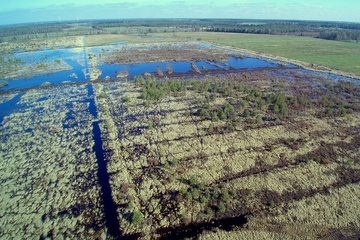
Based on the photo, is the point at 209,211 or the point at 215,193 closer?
the point at 209,211

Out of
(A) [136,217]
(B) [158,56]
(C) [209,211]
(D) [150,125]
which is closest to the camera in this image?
(A) [136,217]

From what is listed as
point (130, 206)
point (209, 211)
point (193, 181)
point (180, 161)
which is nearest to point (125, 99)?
point (180, 161)

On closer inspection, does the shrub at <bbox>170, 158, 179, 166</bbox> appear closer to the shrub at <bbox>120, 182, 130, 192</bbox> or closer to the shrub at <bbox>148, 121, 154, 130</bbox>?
the shrub at <bbox>120, 182, 130, 192</bbox>

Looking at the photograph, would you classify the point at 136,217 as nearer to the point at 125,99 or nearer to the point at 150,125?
the point at 150,125

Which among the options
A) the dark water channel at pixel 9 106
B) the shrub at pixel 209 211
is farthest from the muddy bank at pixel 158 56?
the shrub at pixel 209 211

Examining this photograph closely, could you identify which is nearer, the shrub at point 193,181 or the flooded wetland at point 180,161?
the flooded wetland at point 180,161

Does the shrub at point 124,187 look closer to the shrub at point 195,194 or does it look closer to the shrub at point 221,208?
the shrub at point 195,194

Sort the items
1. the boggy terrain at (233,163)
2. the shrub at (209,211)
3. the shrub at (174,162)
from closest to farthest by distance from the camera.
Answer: the boggy terrain at (233,163) < the shrub at (209,211) < the shrub at (174,162)
